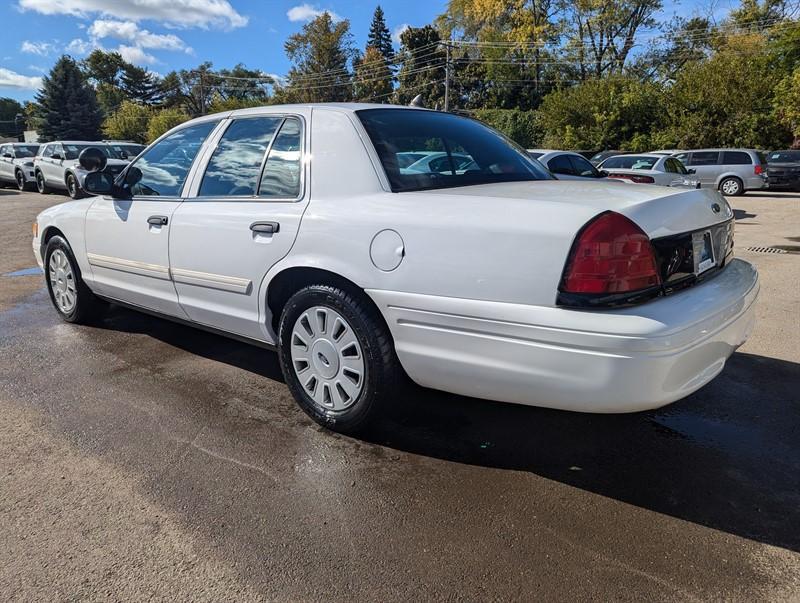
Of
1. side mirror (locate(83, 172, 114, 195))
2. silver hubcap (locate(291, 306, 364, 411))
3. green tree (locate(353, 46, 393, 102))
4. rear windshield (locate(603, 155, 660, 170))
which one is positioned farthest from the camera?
green tree (locate(353, 46, 393, 102))

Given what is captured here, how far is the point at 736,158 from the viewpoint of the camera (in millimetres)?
→ 19047

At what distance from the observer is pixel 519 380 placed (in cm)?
238

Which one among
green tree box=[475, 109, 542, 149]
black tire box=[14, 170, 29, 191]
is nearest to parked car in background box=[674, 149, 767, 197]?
green tree box=[475, 109, 542, 149]

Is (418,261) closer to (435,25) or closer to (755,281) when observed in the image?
(755,281)

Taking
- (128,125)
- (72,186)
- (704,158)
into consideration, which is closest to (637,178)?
(704,158)

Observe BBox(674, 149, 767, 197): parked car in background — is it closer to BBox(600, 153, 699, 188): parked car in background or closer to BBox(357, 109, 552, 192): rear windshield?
BBox(600, 153, 699, 188): parked car in background

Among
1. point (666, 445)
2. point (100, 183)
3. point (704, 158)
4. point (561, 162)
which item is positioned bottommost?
point (666, 445)

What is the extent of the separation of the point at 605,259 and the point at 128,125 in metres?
60.7

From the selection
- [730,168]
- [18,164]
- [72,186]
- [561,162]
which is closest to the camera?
[561,162]

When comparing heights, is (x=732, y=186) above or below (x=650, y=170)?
below

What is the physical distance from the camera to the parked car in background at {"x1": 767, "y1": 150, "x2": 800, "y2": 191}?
1930 centimetres

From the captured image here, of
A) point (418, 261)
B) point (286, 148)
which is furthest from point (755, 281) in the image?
point (286, 148)

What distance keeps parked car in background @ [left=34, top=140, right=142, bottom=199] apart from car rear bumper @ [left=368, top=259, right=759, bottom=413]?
14.8m

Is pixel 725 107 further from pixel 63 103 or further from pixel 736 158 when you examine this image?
pixel 63 103
